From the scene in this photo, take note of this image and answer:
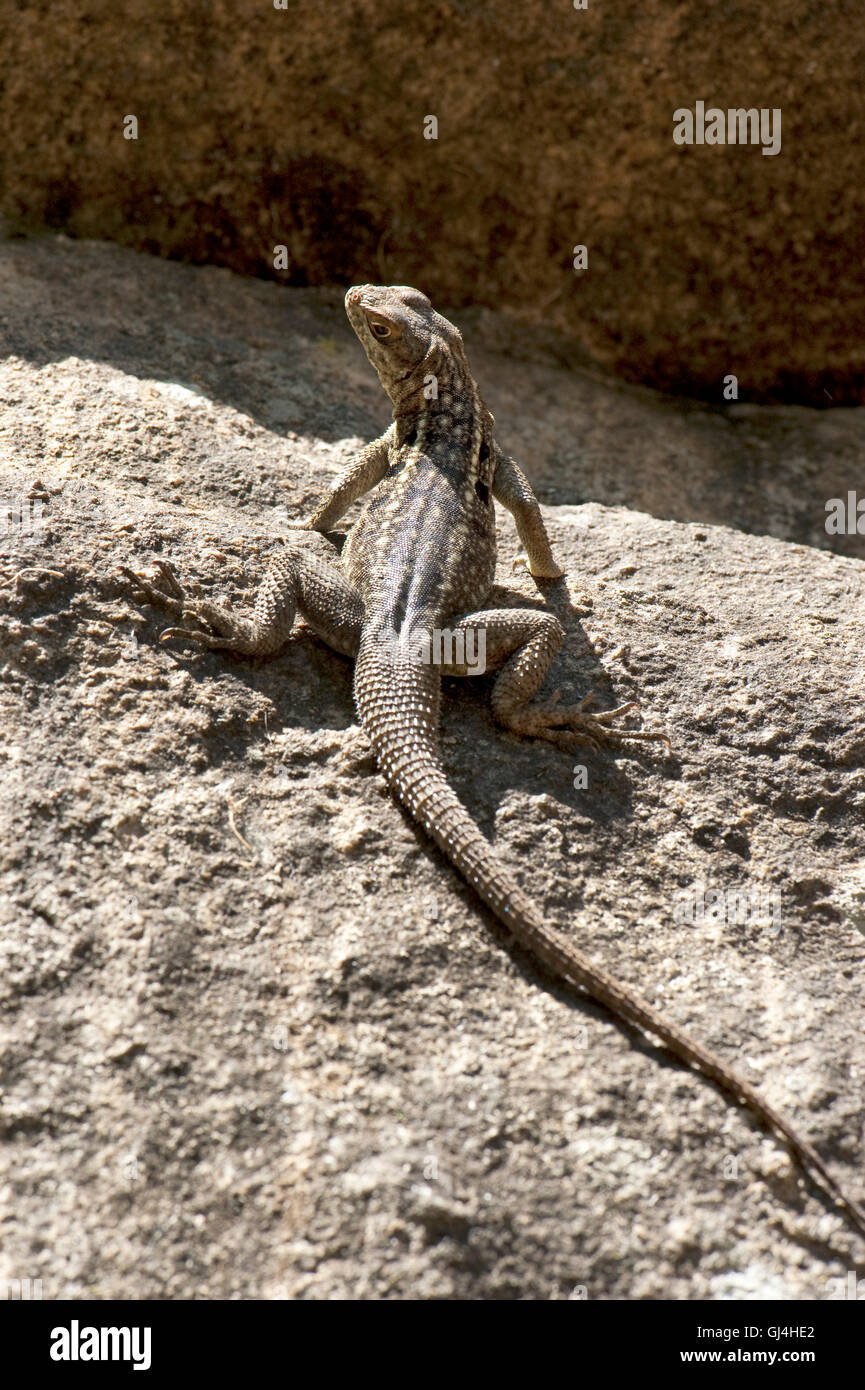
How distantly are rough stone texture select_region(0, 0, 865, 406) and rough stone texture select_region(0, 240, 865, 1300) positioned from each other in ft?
6.33

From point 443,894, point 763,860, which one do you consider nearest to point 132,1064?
point 443,894

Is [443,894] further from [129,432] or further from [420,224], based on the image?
[420,224]

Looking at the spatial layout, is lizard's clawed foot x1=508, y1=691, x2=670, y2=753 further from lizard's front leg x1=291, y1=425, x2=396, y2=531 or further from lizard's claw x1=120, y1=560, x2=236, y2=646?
lizard's front leg x1=291, y1=425, x2=396, y2=531

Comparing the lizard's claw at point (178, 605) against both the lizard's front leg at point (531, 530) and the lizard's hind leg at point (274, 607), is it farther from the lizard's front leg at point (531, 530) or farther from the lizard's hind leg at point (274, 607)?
the lizard's front leg at point (531, 530)

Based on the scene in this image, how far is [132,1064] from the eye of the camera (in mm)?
2973

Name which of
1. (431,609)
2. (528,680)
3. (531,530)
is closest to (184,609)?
(431,609)

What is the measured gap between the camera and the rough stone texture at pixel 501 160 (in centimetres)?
575

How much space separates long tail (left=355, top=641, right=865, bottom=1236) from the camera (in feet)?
10.1

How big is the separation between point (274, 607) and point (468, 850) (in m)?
1.16

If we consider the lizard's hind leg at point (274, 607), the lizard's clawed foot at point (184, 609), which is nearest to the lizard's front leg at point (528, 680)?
the lizard's hind leg at point (274, 607)

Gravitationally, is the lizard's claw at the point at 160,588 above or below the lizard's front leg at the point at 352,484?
below

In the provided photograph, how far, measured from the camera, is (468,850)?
135 inches

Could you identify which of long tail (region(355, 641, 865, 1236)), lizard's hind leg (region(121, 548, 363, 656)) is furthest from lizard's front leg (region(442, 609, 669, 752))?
lizard's hind leg (region(121, 548, 363, 656))

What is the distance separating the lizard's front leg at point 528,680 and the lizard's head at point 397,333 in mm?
1305
